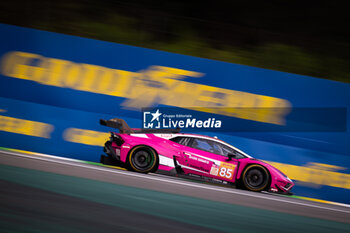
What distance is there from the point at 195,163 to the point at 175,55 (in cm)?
325

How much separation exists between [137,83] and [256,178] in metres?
4.05

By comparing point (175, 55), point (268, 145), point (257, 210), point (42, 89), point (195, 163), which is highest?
point (175, 55)

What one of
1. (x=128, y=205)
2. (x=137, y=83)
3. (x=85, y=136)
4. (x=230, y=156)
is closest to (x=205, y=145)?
(x=230, y=156)

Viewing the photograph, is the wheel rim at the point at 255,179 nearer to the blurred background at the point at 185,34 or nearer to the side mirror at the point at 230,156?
the side mirror at the point at 230,156

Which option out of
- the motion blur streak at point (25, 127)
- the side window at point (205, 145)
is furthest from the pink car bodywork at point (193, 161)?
the motion blur streak at point (25, 127)

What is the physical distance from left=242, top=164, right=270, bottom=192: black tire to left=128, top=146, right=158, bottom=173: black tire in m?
2.17

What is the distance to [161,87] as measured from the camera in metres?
10.2

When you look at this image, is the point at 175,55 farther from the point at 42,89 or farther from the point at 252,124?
the point at 42,89

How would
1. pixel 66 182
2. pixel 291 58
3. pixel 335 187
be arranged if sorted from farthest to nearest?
pixel 291 58, pixel 335 187, pixel 66 182

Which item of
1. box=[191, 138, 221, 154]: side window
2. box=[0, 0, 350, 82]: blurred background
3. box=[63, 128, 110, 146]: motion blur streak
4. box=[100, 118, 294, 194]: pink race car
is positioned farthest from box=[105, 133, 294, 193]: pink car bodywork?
box=[0, 0, 350, 82]: blurred background

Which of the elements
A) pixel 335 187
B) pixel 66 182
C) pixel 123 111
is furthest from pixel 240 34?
pixel 66 182

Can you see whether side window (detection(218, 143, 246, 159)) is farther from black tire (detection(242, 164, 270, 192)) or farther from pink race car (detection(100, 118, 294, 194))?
black tire (detection(242, 164, 270, 192))

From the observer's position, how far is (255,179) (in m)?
8.82

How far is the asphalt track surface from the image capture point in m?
4.97
